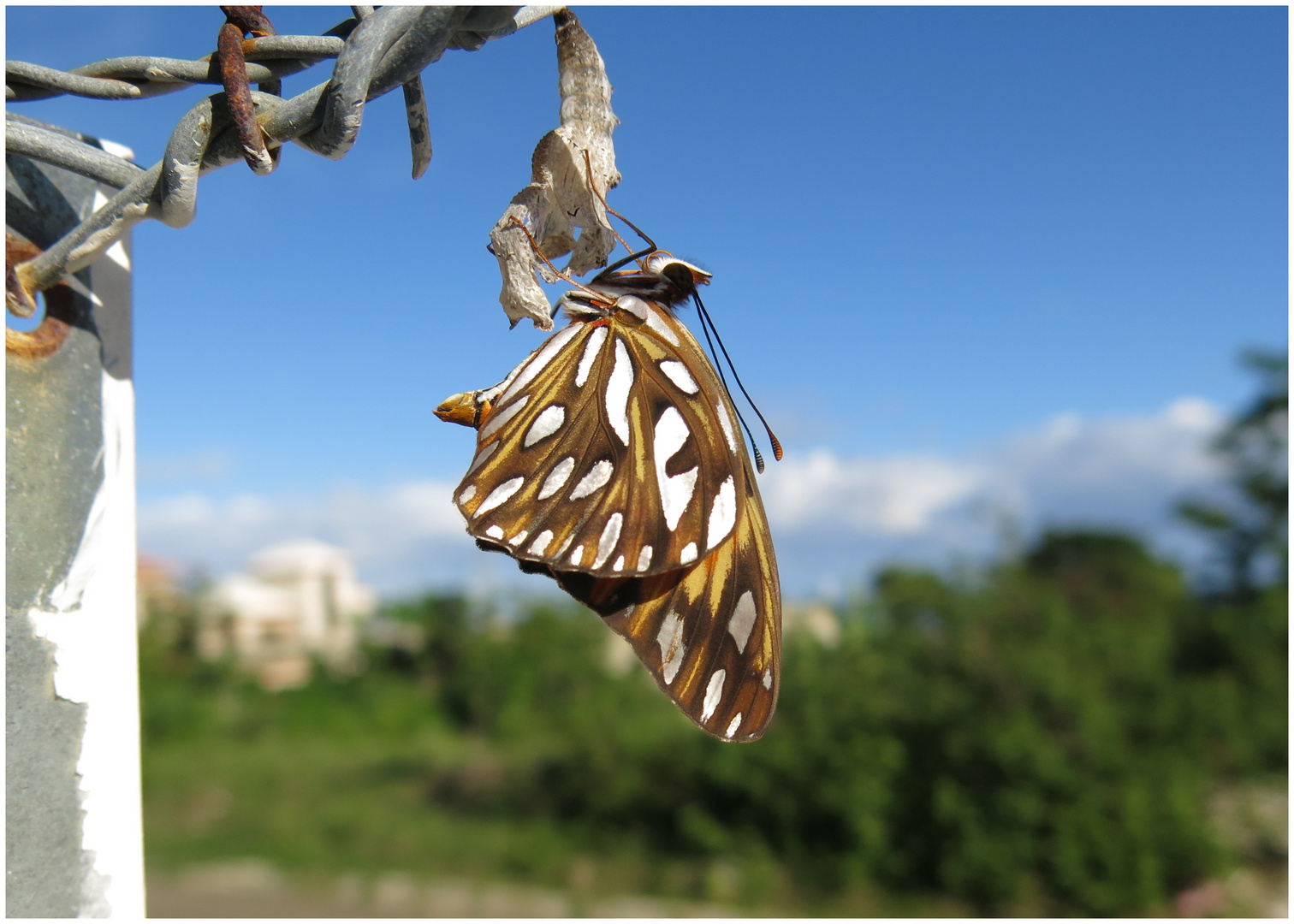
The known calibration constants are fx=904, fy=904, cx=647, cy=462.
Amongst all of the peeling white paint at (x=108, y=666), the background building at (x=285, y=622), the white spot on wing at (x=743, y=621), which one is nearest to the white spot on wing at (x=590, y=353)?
the white spot on wing at (x=743, y=621)

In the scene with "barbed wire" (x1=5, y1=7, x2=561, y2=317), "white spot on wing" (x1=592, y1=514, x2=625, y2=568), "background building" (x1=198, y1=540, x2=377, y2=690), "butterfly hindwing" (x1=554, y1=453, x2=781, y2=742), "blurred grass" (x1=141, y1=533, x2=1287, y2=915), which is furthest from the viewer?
"background building" (x1=198, y1=540, x2=377, y2=690)

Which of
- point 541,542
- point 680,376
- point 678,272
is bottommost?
point 541,542

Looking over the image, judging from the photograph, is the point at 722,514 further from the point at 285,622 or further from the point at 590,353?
the point at 285,622

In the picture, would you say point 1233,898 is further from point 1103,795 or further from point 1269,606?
point 1269,606

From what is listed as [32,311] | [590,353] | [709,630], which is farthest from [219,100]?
[709,630]

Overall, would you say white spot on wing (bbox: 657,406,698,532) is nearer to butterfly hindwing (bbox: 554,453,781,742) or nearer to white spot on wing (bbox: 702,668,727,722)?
butterfly hindwing (bbox: 554,453,781,742)

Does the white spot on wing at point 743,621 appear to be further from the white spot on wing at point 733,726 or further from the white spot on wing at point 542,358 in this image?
the white spot on wing at point 542,358

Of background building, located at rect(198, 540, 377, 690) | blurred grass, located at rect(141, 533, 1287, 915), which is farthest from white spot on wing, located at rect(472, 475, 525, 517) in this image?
background building, located at rect(198, 540, 377, 690)

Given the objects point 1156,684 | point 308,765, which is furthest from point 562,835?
point 1156,684
